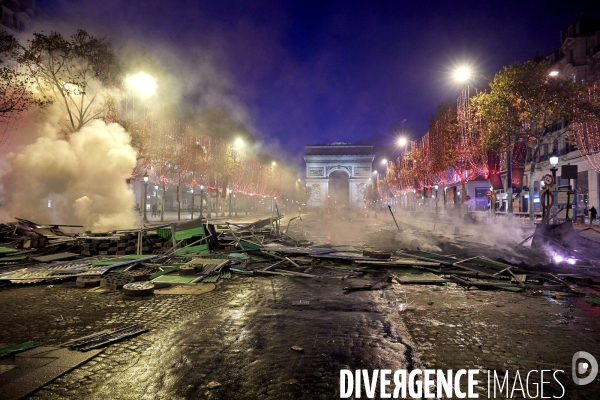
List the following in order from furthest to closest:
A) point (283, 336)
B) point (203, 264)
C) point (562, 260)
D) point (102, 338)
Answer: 1. point (562, 260)
2. point (203, 264)
3. point (283, 336)
4. point (102, 338)

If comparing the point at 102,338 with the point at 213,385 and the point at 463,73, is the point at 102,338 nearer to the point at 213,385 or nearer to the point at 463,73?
the point at 213,385

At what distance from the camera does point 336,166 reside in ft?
284

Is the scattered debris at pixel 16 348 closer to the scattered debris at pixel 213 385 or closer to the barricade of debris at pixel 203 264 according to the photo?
the barricade of debris at pixel 203 264

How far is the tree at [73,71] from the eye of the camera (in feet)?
68.6

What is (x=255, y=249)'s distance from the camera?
430 inches

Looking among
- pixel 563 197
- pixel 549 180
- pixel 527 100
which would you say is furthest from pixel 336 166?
pixel 563 197

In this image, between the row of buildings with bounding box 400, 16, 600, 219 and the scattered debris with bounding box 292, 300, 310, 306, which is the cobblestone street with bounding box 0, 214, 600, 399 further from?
the row of buildings with bounding box 400, 16, 600, 219

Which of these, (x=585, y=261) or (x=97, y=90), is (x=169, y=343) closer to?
(x=585, y=261)

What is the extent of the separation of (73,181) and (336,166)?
2843 inches

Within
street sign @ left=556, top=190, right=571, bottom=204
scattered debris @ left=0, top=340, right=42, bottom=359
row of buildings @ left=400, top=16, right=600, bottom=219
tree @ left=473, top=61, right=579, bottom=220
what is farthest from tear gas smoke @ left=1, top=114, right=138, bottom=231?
row of buildings @ left=400, top=16, right=600, bottom=219

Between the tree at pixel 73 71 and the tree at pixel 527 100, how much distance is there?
25778 mm

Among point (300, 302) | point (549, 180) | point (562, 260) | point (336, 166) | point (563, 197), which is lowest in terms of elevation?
point (300, 302)

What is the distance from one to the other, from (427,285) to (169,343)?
548 centimetres

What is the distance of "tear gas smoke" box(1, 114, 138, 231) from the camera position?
58.5 ft
